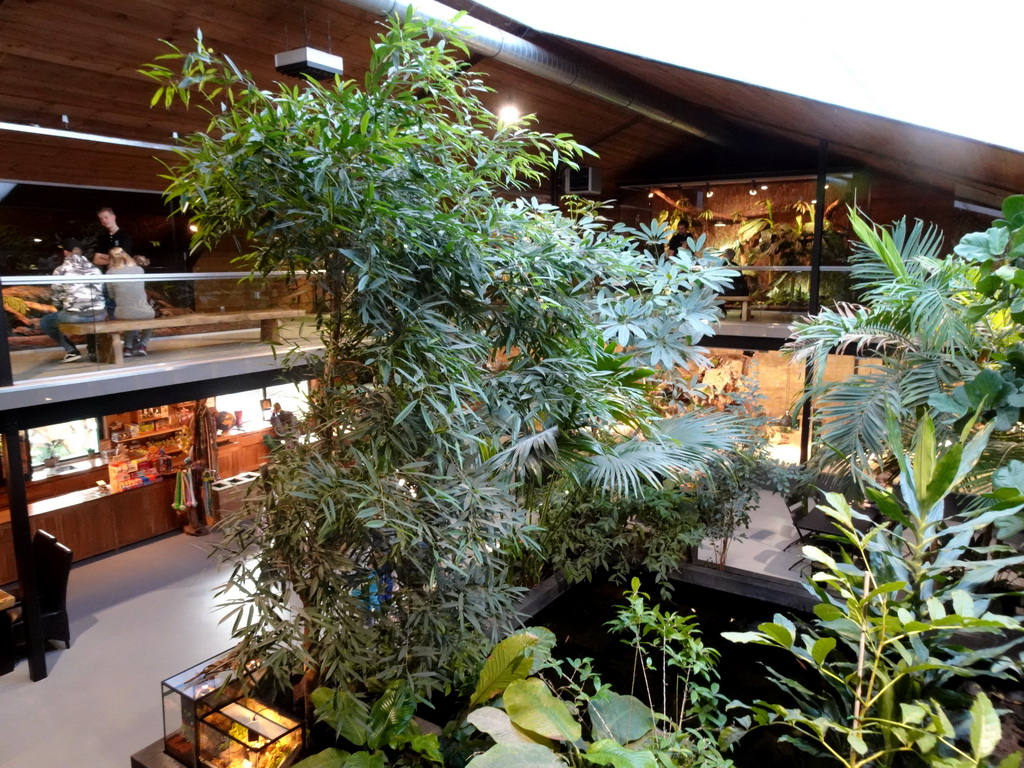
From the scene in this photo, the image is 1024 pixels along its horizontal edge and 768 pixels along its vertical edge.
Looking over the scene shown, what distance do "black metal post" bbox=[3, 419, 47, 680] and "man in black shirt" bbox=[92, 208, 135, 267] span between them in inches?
61.3

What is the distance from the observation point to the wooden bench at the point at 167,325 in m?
4.86

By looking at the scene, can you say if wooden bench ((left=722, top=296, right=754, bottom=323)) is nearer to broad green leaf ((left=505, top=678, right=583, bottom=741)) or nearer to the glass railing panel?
the glass railing panel

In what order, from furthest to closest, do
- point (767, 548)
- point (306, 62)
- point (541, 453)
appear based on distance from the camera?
point (767, 548)
point (306, 62)
point (541, 453)

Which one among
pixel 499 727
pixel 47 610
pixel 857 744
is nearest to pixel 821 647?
pixel 857 744

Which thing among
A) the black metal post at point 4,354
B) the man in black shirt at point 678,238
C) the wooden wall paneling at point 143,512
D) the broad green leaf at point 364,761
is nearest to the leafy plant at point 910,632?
the broad green leaf at point 364,761

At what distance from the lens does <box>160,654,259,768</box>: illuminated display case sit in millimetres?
3020

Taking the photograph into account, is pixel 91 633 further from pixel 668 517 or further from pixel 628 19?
pixel 628 19

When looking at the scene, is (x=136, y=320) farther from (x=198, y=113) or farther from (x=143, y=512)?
→ (x=143, y=512)

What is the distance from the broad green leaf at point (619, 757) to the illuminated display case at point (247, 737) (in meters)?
1.52

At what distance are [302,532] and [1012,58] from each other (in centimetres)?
301

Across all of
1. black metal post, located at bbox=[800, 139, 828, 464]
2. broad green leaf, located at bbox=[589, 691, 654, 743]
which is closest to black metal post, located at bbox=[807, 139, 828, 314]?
black metal post, located at bbox=[800, 139, 828, 464]

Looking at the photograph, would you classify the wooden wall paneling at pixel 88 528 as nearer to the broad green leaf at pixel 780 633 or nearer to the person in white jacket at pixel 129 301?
the person in white jacket at pixel 129 301

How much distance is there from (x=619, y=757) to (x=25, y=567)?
15.1 ft

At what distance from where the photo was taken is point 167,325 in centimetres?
534
